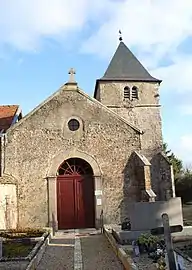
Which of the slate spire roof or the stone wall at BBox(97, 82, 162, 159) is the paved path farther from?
the slate spire roof

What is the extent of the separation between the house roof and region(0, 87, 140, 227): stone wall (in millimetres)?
2623

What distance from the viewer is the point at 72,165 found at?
2019cm

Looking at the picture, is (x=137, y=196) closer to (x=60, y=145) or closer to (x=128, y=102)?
(x=60, y=145)

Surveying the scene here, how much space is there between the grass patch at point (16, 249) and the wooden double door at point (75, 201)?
5668mm

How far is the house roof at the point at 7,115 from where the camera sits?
22.1 m

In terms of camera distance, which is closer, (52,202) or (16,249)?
(16,249)

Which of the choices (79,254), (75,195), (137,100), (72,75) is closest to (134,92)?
(137,100)

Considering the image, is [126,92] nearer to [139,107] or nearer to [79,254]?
[139,107]

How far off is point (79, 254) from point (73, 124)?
30.3ft

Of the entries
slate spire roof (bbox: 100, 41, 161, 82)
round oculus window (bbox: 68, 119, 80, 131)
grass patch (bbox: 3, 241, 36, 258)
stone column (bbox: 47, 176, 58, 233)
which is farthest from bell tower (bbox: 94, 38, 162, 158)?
grass patch (bbox: 3, 241, 36, 258)

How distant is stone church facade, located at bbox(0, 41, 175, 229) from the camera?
18984 mm

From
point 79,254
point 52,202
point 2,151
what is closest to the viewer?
point 79,254

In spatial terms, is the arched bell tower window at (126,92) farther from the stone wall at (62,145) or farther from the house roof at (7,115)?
the stone wall at (62,145)

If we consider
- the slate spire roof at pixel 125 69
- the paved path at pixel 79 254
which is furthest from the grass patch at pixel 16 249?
the slate spire roof at pixel 125 69
